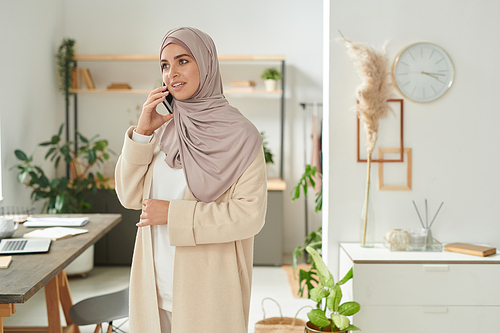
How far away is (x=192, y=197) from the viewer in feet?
4.09

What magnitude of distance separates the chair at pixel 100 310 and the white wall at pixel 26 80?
194 centimetres

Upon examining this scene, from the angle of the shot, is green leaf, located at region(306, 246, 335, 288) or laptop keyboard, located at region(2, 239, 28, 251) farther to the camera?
green leaf, located at region(306, 246, 335, 288)

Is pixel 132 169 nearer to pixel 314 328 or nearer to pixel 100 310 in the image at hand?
pixel 100 310

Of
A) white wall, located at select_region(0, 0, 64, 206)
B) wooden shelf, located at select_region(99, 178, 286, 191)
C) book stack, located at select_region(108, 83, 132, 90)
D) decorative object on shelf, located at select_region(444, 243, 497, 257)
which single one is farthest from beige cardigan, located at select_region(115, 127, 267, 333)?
book stack, located at select_region(108, 83, 132, 90)

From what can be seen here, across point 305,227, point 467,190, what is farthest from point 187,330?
point 305,227

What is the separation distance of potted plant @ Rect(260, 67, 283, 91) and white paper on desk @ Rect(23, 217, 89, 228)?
8.21 feet

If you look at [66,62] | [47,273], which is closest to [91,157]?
[66,62]

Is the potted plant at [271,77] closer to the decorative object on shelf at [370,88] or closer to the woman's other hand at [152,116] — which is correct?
the decorative object on shelf at [370,88]

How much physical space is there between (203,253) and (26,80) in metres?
3.31

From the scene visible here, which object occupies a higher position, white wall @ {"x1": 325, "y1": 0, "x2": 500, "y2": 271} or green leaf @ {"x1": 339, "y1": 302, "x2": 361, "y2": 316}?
white wall @ {"x1": 325, "y1": 0, "x2": 500, "y2": 271}

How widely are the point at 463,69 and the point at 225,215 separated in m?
1.85

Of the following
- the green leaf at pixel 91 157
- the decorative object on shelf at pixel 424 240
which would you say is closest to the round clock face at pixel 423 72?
the decorative object on shelf at pixel 424 240

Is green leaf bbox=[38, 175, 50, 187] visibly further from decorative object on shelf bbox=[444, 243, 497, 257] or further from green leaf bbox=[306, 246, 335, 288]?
decorative object on shelf bbox=[444, 243, 497, 257]

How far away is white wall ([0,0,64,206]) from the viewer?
11.3ft
